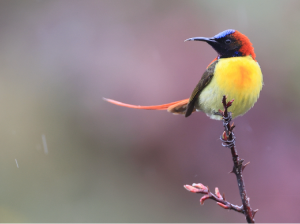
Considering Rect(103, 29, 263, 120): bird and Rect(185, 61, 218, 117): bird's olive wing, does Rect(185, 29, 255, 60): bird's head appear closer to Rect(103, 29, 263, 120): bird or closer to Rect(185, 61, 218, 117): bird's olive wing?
Rect(103, 29, 263, 120): bird

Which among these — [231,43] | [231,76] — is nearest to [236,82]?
[231,76]

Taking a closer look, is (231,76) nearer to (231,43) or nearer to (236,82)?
(236,82)

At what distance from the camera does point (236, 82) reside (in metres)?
2.17

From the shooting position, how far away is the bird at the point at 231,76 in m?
2.17

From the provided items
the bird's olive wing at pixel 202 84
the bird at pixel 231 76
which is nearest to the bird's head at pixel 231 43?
the bird at pixel 231 76

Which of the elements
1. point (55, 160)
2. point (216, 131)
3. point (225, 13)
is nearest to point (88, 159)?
point (55, 160)

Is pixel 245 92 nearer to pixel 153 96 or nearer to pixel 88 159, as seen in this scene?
pixel 153 96

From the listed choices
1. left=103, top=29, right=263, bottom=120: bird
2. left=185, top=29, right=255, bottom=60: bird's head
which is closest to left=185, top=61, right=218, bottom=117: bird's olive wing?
left=103, top=29, right=263, bottom=120: bird

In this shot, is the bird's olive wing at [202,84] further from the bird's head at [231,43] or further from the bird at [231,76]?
the bird's head at [231,43]

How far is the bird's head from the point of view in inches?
89.0

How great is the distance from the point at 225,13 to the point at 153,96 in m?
1.80

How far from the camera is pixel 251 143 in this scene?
13.7 feet

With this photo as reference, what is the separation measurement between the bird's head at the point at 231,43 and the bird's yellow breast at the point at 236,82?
5cm

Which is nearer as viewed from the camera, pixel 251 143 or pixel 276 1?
pixel 251 143
